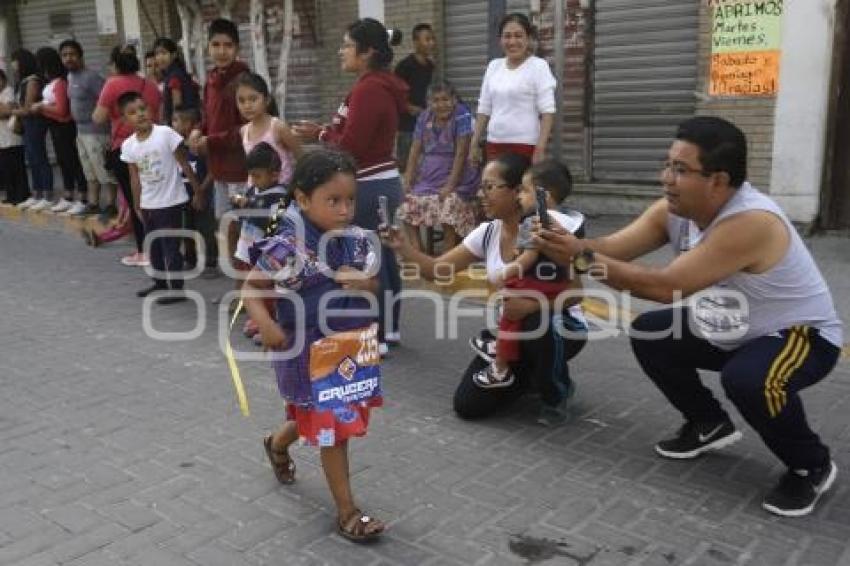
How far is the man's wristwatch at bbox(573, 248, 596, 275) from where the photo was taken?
9.68ft

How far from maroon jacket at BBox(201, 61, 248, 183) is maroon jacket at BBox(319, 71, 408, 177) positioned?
1310mm

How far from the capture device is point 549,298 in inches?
149

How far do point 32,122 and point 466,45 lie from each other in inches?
206

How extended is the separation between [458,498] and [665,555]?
0.79 meters

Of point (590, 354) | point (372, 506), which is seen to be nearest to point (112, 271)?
point (590, 354)

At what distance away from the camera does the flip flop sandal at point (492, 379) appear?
388 cm

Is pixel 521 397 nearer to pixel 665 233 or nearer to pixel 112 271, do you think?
pixel 665 233

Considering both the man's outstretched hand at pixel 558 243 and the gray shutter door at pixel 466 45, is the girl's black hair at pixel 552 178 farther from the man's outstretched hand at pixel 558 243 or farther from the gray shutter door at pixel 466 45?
the gray shutter door at pixel 466 45

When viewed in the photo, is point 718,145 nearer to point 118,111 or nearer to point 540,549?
point 540,549

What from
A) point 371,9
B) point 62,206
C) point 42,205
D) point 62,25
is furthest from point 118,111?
point 62,25

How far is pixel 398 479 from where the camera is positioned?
11.1 feet

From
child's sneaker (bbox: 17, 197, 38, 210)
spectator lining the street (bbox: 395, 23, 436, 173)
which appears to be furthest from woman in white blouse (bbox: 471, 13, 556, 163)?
child's sneaker (bbox: 17, 197, 38, 210)

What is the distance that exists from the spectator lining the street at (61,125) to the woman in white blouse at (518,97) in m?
5.47

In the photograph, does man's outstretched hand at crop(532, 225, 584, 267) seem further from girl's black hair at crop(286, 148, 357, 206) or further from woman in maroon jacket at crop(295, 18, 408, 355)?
woman in maroon jacket at crop(295, 18, 408, 355)
